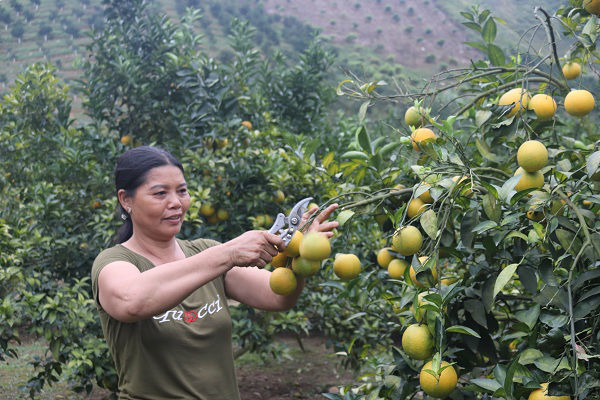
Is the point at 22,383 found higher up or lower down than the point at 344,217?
lower down

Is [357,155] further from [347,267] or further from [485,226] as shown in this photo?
[485,226]

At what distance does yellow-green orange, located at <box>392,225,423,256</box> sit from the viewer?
154cm

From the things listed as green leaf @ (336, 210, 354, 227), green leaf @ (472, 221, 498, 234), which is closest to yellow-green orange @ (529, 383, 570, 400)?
green leaf @ (472, 221, 498, 234)

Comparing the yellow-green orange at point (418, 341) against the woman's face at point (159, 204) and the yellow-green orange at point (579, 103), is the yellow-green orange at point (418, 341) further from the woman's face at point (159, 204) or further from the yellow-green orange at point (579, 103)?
the yellow-green orange at point (579, 103)

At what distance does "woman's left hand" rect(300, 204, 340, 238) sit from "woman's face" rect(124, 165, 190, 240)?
1.25ft

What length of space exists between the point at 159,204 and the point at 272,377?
4.00m

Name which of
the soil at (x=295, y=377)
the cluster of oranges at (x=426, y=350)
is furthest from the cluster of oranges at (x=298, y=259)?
the soil at (x=295, y=377)

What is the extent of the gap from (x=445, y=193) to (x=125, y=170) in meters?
0.90

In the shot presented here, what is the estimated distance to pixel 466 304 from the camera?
1.62 m

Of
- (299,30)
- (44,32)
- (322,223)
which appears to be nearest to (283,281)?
(322,223)

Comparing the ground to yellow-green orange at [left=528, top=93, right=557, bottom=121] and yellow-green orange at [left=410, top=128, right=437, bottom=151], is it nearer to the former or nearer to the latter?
yellow-green orange at [left=410, top=128, right=437, bottom=151]

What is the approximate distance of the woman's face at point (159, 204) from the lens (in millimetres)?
1732

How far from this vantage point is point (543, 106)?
5.63ft

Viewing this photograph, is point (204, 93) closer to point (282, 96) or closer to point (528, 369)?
point (282, 96)
